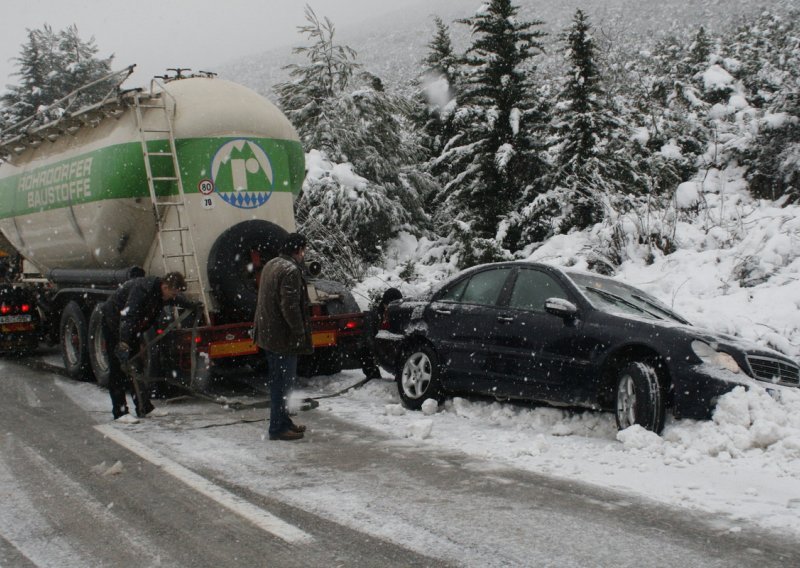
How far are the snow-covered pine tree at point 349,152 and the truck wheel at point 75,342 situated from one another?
28.6 feet

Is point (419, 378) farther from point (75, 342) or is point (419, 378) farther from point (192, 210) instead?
point (75, 342)

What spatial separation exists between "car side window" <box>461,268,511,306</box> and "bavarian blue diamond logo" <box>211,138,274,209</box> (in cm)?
301

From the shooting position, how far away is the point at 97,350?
1023 cm

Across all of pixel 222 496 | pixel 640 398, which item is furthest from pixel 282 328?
pixel 640 398

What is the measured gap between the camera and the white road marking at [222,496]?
4.44 metres

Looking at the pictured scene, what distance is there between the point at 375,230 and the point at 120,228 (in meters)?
11.6

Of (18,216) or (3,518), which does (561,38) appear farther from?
(3,518)

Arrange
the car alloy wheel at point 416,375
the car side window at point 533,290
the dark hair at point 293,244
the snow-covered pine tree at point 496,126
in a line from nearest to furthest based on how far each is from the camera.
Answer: the dark hair at point 293,244, the car side window at point 533,290, the car alloy wheel at point 416,375, the snow-covered pine tree at point 496,126

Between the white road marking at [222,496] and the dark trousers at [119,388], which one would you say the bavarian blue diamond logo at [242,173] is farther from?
the white road marking at [222,496]

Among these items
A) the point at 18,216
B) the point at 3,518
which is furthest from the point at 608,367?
the point at 18,216

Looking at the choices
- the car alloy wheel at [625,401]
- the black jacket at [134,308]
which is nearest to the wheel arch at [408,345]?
the car alloy wheel at [625,401]

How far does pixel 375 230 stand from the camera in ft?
68.7

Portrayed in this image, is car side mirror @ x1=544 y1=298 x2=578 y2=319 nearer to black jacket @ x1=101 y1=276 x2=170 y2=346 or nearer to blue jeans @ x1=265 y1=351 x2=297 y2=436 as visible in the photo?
blue jeans @ x1=265 y1=351 x2=297 y2=436

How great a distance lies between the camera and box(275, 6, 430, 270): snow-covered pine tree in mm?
19672
